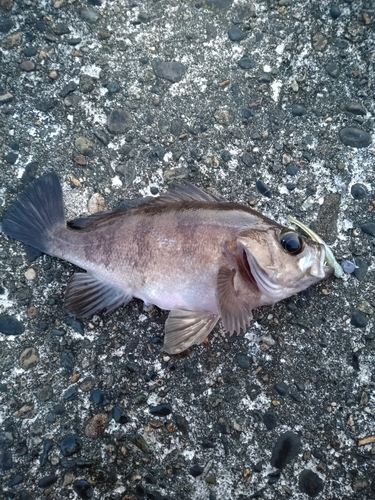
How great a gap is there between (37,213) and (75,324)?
2.60 feet

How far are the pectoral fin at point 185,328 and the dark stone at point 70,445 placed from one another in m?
0.81

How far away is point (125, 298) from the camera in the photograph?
2881 mm

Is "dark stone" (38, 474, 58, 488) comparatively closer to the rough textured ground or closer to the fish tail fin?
the rough textured ground

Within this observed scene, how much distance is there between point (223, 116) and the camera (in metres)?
3.26

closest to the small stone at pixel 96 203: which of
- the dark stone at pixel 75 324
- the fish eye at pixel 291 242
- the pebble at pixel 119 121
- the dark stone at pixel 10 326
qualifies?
the pebble at pixel 119 121

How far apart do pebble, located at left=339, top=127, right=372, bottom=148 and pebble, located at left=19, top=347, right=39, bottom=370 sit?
104 inches

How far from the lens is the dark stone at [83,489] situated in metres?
2.66

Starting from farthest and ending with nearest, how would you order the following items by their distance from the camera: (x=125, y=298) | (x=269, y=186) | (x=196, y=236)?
(x=269, y=186) < (x=125, y=298) < (x=196, y=236)

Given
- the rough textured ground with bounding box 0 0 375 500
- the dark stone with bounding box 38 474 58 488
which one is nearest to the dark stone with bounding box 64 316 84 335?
the rough textured ground with bounding box 0 0 375 500

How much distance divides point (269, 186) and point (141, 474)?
2099 millimetres

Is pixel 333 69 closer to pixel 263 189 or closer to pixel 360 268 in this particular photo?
pixel 263 189

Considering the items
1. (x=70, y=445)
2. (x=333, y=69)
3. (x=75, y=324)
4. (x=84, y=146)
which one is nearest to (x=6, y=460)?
(x=70, y=445)

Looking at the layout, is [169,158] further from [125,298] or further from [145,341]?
[145,341]

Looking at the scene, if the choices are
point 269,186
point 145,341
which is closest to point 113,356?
point 145,341
